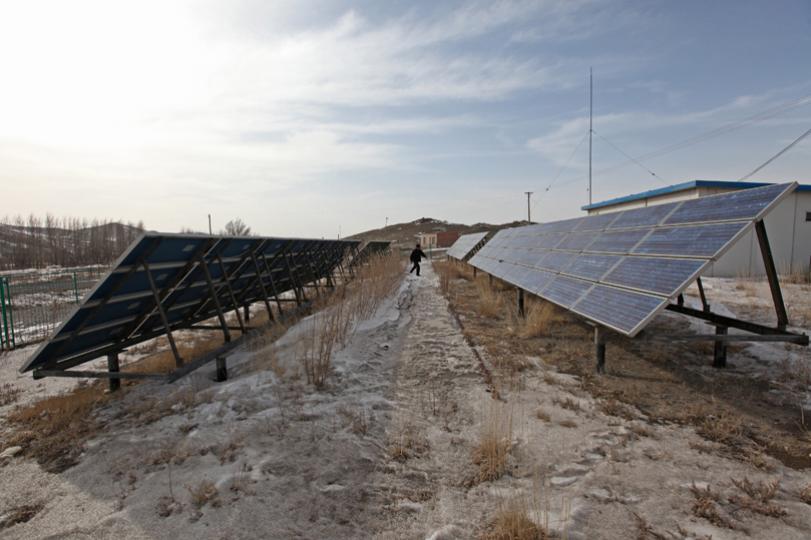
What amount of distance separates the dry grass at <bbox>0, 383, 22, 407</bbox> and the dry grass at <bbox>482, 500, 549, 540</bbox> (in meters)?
6.68

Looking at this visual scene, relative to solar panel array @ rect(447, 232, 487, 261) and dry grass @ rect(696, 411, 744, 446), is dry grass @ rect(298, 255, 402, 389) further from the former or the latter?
solar panel array @ rect(447, 232, 487, 261)

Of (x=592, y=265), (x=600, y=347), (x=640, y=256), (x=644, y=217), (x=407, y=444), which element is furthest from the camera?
(x=644, y=217)

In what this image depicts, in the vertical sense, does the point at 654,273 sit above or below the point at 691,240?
below

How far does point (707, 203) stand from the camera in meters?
5.47

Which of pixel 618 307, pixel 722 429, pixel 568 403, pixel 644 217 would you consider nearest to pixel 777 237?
pixel 644 217

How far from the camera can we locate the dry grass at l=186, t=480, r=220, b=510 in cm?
267

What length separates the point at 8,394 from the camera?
5.41 meters

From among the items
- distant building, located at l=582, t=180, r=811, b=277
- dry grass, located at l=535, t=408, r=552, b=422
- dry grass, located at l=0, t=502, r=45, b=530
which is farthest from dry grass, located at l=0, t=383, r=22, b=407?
distant building, located at l=582, t=180, r=811, b=277

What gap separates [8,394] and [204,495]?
16.8 feet

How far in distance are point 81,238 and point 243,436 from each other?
50511 millimetres

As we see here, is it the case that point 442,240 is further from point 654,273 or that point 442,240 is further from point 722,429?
point 722,429

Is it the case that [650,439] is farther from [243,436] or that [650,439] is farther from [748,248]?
[748,248]

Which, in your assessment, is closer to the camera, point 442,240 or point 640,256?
point 640,256

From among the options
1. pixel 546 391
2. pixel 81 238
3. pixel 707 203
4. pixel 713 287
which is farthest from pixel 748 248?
pixel 81 238
